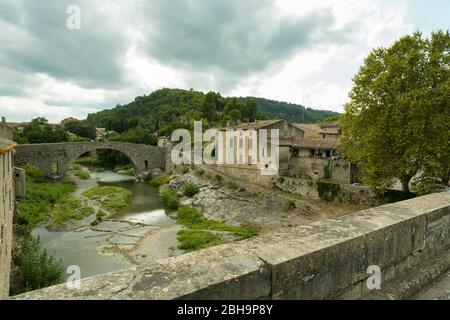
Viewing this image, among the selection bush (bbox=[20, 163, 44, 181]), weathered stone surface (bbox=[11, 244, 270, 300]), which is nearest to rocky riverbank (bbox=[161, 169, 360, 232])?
bush (bbox=[20, 163, 44, 181])

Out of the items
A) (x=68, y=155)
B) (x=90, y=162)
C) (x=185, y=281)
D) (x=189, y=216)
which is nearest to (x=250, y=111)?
(x=90, y=162)

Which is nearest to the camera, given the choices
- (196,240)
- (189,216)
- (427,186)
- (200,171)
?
(427,186)

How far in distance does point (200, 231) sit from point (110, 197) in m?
13.3

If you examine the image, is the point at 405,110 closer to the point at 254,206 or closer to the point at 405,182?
the point at 405,182

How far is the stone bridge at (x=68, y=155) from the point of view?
1427 inches

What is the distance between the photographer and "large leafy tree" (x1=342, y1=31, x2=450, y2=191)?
15.1 meters

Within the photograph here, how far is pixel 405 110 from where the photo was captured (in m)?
15.8

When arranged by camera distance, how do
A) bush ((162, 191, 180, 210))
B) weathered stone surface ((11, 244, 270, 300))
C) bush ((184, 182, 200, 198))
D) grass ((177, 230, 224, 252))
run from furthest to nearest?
bush ((184, 182, 200, 198)) → bush ((162, 191, 180, 210)) → grass ((177, 230, 224, 252)) → weathered stone surface ((11, 244, 270, 300))

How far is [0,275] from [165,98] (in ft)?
339

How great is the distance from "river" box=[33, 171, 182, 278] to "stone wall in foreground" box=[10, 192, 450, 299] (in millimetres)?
12818

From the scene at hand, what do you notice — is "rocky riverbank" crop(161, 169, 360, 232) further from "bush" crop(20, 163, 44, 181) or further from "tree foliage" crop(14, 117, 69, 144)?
"tree foliage" crop(14, 117, 69, 144)

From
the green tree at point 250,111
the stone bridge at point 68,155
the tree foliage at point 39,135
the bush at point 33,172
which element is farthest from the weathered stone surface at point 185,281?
the green tree at point 250,111

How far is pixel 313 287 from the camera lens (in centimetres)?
249
